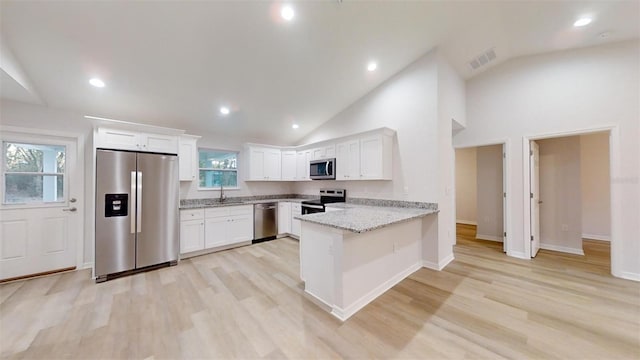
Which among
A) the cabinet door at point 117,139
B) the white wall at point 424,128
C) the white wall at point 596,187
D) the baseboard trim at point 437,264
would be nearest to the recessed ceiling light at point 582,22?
the white wall at point 424,128

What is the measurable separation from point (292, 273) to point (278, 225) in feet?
7.03

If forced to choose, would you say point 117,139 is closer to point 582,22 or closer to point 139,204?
point 139,204

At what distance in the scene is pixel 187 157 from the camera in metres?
4.23

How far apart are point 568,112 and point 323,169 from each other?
421 centimetres

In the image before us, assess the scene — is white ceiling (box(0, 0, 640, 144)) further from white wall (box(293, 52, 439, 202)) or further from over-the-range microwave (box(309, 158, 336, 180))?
over-the-range microwave (box(309, 158, 336, 180))

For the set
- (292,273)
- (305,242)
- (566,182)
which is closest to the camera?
(305,242)

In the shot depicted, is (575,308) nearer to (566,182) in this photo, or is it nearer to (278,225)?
(566,182)

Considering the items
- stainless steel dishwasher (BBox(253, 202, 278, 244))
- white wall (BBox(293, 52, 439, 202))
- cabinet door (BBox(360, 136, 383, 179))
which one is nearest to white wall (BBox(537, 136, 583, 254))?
white wall (BBox(293, 52, 439, 202))

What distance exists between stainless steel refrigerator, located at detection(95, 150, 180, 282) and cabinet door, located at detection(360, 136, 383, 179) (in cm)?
329

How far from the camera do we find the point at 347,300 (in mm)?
2289

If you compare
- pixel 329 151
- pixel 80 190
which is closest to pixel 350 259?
pixel 329 151

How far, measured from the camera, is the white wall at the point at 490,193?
497cm

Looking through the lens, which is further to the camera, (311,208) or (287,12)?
(311,208)

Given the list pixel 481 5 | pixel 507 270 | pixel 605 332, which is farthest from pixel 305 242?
pixel 481 5
